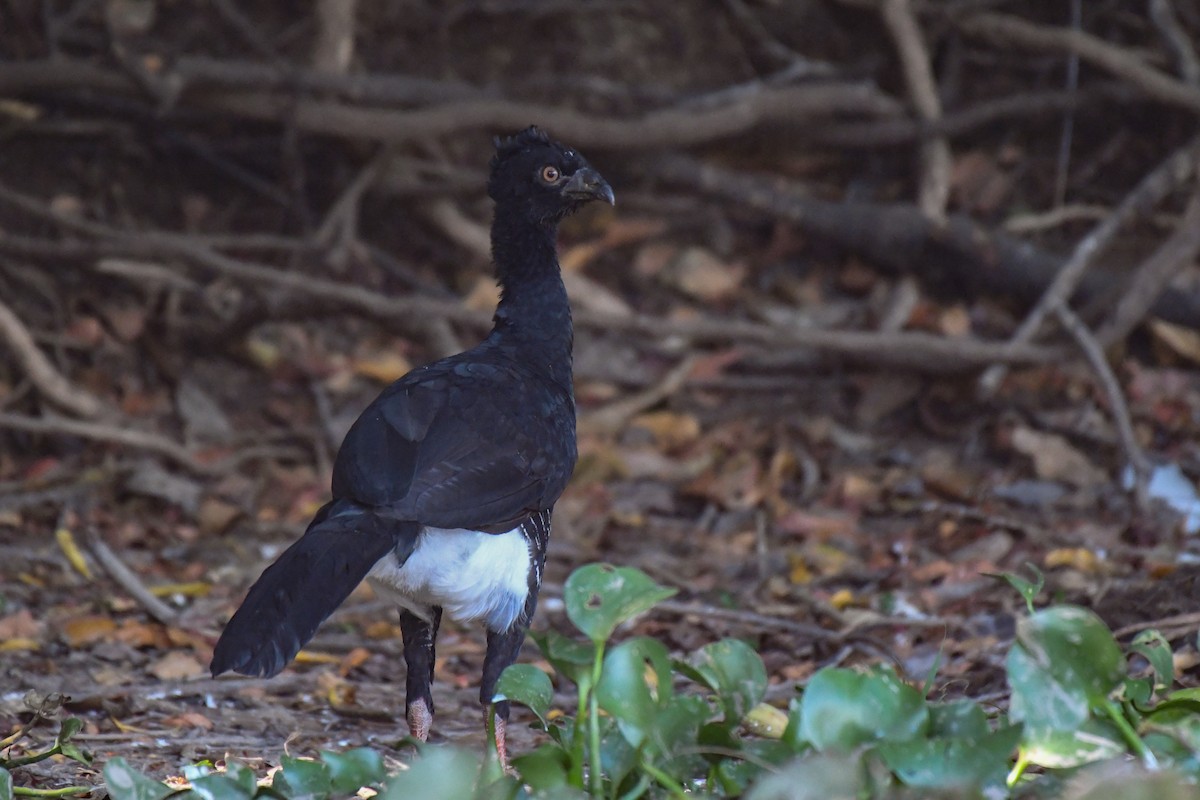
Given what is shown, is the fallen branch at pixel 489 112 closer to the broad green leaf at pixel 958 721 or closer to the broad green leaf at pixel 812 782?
the broad green leaf at pixel 958 721

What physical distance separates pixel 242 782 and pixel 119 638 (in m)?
2.32

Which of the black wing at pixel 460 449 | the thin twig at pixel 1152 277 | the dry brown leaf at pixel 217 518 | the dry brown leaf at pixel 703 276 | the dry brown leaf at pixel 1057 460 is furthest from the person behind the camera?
the dry brown leaf at pixel 703 276

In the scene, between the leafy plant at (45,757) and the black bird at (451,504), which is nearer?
the leafy plant at (45,757)

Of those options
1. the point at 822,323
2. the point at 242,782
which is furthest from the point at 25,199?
the point at 242,782

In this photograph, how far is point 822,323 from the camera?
25.6 ft

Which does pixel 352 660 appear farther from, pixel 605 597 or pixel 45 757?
pixel 605 597

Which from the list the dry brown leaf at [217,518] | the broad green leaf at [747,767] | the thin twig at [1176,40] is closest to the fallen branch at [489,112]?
the thin twig at [1176,40]

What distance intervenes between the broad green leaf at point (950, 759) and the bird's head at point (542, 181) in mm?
2513

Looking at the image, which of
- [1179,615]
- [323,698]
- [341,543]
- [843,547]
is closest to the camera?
[341,543]

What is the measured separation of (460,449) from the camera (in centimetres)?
Answer: 386

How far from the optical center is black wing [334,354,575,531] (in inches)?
146

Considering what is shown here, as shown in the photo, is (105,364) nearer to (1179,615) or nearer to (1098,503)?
(1098,503)

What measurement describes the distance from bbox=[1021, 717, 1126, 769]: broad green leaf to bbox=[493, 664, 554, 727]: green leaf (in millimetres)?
1002

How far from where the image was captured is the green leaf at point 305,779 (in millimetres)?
2826
